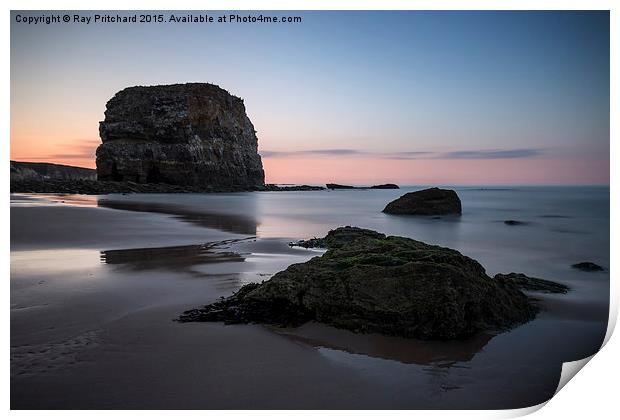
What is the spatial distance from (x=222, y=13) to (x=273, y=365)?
95.8 inches

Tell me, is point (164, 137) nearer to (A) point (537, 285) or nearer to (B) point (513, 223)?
(B) point (513, 223)

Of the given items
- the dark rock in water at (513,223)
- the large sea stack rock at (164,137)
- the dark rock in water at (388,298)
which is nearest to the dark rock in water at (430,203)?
the dark rock in water at (513,223)

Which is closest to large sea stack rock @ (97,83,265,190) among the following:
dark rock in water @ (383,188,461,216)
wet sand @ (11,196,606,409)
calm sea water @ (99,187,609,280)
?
dark rock in water @ (383,188,461,216)

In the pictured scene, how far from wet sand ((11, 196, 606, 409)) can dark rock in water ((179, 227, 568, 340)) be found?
11 cm

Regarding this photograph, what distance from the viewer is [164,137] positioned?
115ft

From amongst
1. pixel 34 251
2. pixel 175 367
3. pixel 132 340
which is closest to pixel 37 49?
pixel 132 340

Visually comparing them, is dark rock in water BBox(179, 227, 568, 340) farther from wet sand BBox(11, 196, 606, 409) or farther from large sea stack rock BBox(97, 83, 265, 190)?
large sea stack rock BBox(97, 83, 265, 190)

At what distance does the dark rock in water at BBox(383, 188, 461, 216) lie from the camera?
1341 centimetres

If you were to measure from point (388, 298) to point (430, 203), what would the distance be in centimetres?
1123

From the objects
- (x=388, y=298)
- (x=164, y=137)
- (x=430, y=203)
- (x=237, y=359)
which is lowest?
(x=237, y=359)

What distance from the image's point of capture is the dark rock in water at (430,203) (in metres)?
13.4

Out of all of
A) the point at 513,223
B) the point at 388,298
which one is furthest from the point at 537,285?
the point at 513,223

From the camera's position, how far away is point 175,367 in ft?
7.74

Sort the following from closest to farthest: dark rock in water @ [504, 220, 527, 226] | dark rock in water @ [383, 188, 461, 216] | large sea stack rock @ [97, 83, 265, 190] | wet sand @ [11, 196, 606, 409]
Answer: wet sand @ [11, 196, 606, 409] < dark rock in water @ [504, 220, 527, 226] < dark rock in water @ [383, 188, 461, 216] < large sea stack rock @ [97, 83, 265, 190]
